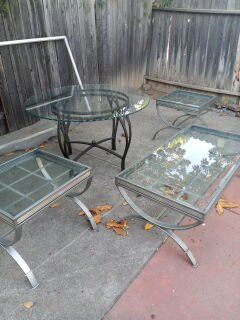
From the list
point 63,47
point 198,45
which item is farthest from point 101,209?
point 198,45

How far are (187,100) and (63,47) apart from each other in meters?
1.77

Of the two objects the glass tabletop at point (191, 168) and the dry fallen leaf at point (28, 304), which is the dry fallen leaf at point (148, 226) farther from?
the dry fallen leaf at point (28, 304)

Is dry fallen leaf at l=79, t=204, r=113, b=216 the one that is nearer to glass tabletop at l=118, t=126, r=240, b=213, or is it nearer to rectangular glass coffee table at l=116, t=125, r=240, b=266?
rectangular glass coffee table at l=116, t=125, r=240, b=266

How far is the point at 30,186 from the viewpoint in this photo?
1.89 m

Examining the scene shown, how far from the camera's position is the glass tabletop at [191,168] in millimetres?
1874

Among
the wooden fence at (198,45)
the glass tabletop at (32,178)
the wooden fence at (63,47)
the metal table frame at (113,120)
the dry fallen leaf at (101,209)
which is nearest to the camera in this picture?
the glass tabletop at (32,178)

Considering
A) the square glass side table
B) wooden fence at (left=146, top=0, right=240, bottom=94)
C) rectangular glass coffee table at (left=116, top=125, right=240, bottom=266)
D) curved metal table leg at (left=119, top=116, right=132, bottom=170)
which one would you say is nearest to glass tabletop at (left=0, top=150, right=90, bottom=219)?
rectangular glass coffee table at (left=116, top=125, right=240, bottom=266)

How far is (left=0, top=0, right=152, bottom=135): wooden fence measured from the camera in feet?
10.1

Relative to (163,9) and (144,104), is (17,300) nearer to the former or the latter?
(144,104)

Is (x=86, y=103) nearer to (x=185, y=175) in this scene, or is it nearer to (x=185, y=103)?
(x=185, y=175)

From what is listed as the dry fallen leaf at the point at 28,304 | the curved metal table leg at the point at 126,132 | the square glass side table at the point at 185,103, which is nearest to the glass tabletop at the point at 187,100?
the square glass side table at the point at 185,103

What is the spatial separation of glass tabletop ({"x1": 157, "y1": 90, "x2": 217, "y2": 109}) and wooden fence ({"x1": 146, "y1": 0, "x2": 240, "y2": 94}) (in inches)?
47.6

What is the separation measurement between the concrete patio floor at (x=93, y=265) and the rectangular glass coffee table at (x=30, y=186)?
5.2 inches

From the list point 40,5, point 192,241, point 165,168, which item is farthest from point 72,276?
point 40,5
